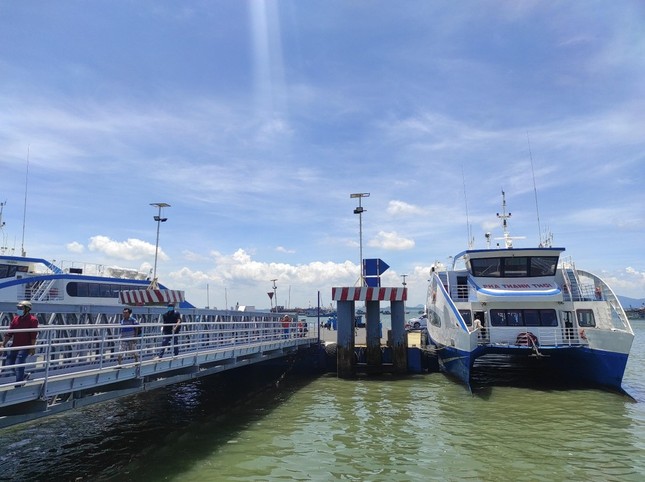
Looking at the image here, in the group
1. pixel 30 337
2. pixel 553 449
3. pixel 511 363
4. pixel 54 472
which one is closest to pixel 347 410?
pixel 553 449

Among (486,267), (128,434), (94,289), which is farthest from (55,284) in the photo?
(486,267)

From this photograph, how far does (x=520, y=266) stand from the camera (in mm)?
21453

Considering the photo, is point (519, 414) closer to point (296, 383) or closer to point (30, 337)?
point (296, 383)

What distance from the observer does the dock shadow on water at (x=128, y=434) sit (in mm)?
9625

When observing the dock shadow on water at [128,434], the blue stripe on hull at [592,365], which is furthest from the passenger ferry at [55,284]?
the blue stripe on hull at [592,365]

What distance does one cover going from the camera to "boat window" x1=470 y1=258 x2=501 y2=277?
859 inches

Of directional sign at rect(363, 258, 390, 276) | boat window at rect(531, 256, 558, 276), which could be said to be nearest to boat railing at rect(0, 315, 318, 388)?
directional sign at rect(363, 258, 390, 276)

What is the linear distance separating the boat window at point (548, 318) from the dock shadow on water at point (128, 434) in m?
11.2

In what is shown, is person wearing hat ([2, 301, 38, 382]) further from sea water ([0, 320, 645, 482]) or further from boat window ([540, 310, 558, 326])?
boat window ([540, 310, 558, 326])

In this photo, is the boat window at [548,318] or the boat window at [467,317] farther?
the boat window at [467,317]

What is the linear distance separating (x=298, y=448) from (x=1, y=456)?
21.4 feet

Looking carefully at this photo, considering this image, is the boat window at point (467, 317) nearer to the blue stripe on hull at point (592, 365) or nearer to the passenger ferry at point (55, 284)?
the blue stripe on hull at point (592, 365)

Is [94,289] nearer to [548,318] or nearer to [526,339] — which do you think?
[526,339]

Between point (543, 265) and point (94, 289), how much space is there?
2558cm
